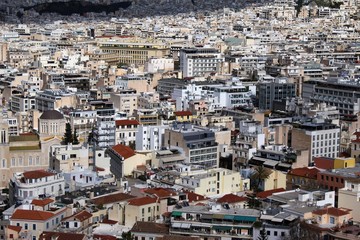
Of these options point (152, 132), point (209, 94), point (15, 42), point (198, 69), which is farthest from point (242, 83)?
point (15, 42)

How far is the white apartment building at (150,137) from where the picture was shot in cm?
2550

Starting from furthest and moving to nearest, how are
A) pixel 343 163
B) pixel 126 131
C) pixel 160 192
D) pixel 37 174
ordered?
pixel 126 131, pixel 343 163, pixel 37 174, pixel 160 192

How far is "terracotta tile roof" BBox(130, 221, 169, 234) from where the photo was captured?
56.9 feet

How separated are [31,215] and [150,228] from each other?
88.5 inches

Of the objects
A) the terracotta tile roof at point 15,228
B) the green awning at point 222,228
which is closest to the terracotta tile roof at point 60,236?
the terracotta tile roof at point 15,228

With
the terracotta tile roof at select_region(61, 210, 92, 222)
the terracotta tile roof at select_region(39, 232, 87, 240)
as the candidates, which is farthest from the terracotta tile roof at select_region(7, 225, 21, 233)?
the terracotta tile roof at select_region(61, 210, 92, 222)

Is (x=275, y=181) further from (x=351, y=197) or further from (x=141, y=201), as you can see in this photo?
(x=141, y=201)

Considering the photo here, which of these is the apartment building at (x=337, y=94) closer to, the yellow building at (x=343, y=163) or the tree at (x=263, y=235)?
the yellow building at (x=343, y=163)

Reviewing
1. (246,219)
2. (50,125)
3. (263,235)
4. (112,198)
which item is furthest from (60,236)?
(50,125)

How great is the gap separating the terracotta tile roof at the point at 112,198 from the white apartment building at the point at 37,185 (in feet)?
4.56

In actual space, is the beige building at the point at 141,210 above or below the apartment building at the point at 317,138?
below

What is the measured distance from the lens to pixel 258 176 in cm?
2173

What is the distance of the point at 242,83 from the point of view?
3566 centimetres

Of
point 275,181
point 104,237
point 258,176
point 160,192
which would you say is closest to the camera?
point 104,237
